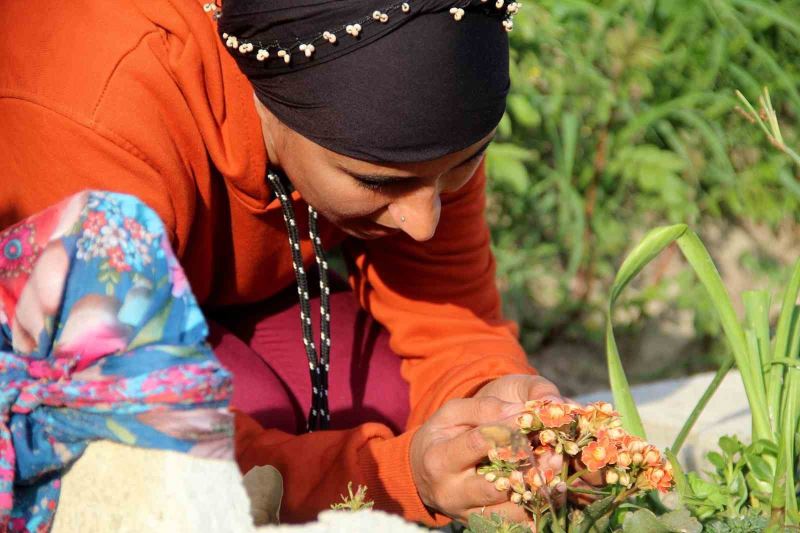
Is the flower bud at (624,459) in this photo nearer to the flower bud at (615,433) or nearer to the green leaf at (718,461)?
the flower bud at (615,433)

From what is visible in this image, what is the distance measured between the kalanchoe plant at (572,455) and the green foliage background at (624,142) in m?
1.76

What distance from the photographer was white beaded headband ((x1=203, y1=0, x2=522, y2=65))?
55.4 inches

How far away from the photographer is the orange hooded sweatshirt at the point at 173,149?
152cm

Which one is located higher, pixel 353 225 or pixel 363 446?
pixel 353 225

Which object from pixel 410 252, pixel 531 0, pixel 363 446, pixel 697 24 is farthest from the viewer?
pixel 697 24

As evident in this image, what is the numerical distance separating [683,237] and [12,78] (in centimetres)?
99

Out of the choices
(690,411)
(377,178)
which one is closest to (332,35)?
(377,178)

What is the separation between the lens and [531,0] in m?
3.02

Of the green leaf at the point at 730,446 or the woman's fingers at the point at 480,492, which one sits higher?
the woman's fingers at the point at 480,492

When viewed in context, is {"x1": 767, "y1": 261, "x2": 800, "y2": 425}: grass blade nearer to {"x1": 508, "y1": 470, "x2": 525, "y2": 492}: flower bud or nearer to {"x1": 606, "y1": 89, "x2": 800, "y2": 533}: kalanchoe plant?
{"x1": 606, "y1": 89, "x2": 800, "y2": 533}: kalanchoe plant

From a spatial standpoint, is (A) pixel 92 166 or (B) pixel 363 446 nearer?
(A) pixel 92 166

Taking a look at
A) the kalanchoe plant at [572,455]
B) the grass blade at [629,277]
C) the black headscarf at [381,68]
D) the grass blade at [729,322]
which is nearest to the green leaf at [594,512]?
the kalanchoe plant at [572,455]

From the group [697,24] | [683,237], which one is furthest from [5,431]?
[697,24]

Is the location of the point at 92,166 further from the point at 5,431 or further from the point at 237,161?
the point at 5,431
